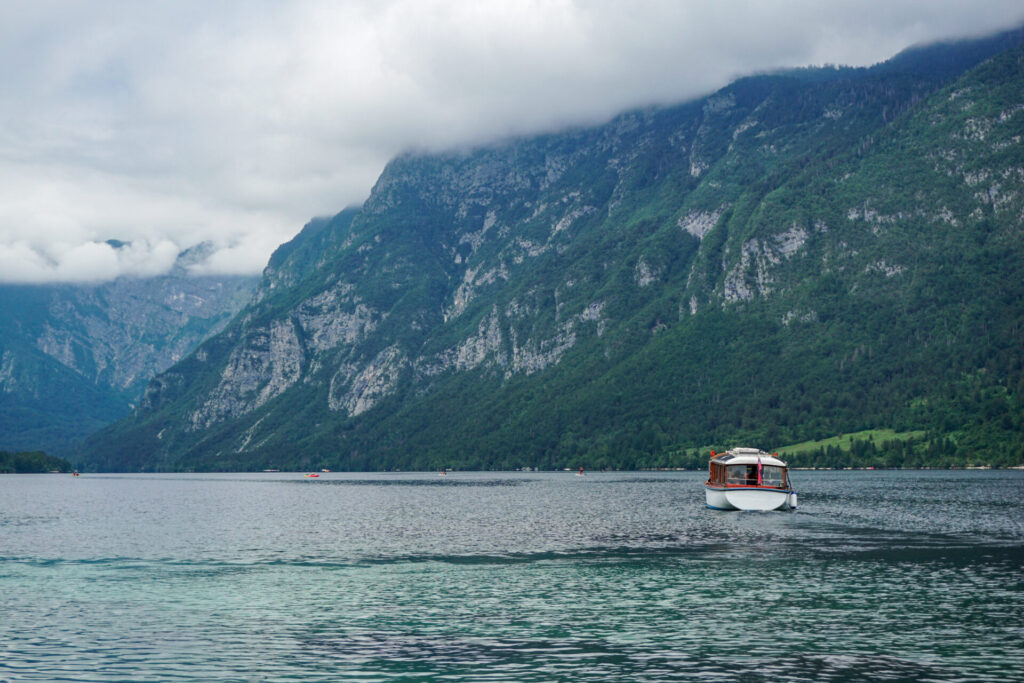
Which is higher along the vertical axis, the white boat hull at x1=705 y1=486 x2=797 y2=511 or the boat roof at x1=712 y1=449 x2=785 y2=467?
the boat roof at x1=712 y1=449 x2=785 y2=467

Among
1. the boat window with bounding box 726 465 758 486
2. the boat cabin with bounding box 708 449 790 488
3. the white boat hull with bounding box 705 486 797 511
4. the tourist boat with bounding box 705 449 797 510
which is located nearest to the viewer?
the white boat hull with bounding box 705 486 797 511

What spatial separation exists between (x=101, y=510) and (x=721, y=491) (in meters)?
116

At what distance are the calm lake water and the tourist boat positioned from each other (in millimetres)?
19038

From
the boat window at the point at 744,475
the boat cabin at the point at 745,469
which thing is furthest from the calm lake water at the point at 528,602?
the boat window at the point at 744,475

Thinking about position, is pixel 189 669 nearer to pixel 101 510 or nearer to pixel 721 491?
pixel 721 491

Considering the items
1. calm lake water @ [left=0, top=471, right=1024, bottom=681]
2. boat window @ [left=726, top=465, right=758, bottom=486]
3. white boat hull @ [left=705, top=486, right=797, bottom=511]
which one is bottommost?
calm lake water @ [left=0, top=471, right=1024, bottom=681]

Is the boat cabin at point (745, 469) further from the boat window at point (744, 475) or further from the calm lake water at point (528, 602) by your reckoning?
the calm lake water at point (528, 602)

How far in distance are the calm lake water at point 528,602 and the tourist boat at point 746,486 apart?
19038 millimetres

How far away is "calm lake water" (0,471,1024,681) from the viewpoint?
144ft

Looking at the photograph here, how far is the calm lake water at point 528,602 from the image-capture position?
1722 inches

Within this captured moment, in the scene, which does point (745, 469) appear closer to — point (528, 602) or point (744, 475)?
point (744, 475)

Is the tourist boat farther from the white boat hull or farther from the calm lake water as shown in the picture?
the calm lake water

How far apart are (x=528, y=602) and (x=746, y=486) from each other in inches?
3422

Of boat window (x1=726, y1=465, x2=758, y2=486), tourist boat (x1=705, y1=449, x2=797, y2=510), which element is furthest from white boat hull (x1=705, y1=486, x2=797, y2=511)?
boat window (x1=726, y1=465, x2=758, y2=486)
